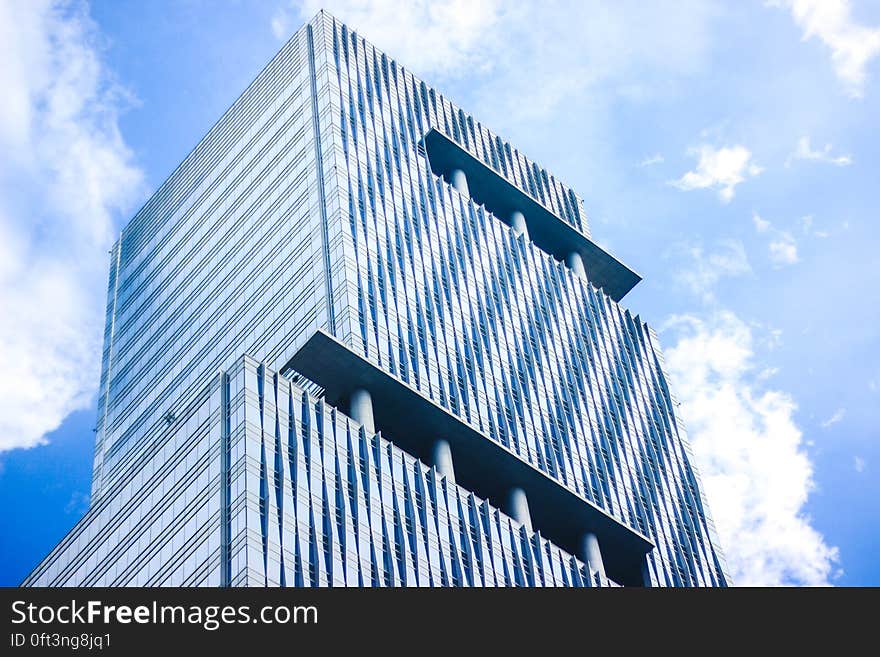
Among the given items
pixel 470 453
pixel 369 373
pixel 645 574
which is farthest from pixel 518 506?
pixel 369 373

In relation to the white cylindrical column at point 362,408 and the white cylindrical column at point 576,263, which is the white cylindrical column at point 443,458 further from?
the white cylindrical column at point 576,263

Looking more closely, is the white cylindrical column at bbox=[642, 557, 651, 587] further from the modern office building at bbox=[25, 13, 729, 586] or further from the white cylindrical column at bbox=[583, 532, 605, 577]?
the white cylindrical column at bbox=[583, 532, 605, 577]

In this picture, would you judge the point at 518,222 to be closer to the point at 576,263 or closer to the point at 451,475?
the point at 576,263

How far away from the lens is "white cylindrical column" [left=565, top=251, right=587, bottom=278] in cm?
15075

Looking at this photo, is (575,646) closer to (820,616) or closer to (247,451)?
(820,616)

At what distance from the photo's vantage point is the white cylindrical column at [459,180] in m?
140

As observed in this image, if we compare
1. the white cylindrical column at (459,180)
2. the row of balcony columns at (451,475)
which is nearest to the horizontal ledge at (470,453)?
the row of balcony columns at (451,475)

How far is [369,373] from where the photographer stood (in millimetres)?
101250

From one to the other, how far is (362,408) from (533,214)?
55.1 metres

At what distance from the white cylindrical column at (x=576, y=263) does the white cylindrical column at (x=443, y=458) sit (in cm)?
4835

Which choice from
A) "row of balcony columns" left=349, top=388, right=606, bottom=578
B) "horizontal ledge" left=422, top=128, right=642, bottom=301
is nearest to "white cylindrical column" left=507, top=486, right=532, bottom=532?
"row of balcony columns" left=349, top=388, right=606, bottom=578

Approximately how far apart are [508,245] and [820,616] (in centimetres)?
9871

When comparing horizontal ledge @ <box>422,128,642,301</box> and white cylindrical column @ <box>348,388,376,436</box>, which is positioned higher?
horizontal ledge @ <box>422,128,642,301</box>

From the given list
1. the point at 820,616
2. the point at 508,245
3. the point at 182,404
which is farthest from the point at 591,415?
the point at 820,616
